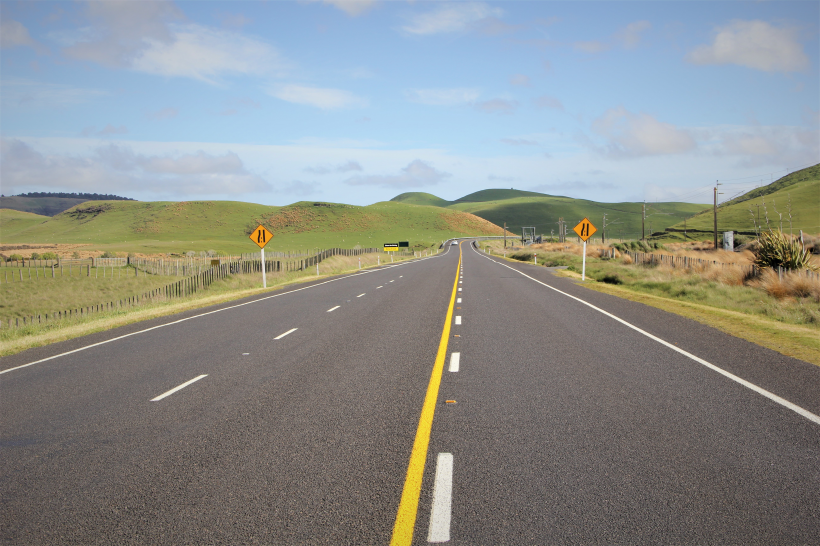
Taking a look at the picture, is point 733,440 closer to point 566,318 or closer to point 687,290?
point 566,318

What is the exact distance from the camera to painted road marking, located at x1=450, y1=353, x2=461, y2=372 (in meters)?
8.83

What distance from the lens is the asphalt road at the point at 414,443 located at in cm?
389

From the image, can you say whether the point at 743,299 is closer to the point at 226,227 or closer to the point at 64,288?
the point at 64,288

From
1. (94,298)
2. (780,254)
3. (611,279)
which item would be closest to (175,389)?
(780,254)

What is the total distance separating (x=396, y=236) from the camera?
161m

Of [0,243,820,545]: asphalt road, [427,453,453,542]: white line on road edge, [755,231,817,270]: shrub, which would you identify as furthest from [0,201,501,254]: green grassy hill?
[427,453,453,542]: white line on road edge

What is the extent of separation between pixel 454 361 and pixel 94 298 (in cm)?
3339

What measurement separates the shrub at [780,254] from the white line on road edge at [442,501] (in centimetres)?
2203

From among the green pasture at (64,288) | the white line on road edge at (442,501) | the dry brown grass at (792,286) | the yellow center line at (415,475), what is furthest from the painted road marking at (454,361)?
the green pasture at (64,288)

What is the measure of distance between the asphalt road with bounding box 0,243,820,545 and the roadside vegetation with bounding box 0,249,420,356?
441 cm

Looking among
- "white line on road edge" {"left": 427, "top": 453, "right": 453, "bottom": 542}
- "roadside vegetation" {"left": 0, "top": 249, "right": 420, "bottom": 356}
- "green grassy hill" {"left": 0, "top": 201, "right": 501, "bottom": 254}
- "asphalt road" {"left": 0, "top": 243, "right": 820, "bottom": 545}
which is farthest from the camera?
"green grassy hill" {"left": 0, "top": 201, "right": 501, "bottom": 254}

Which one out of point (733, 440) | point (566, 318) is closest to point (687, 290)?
point (566, 318)

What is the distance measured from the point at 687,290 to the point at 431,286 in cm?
1149

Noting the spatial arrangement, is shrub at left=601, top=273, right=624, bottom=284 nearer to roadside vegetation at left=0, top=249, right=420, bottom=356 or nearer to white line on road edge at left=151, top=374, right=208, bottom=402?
roadside vegetation at left=0, top=249, right=420, bottom=356
